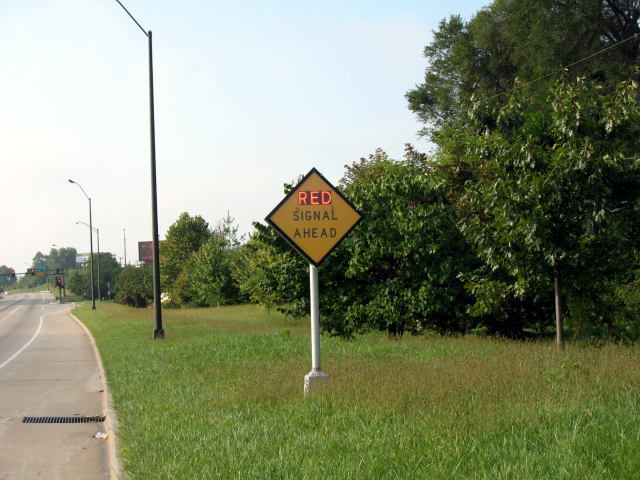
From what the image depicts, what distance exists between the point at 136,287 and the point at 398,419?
71.8 meters

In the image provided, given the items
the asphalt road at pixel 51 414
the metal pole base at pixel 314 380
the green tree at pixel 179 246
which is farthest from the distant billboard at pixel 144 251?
the metal pole base at pixel 314 380

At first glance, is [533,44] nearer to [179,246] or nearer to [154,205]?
[154,205]

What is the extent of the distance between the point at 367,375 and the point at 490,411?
2.97 metres

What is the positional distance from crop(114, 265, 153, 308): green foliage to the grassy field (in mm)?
65125

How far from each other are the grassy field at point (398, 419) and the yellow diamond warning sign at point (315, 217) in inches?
72.6

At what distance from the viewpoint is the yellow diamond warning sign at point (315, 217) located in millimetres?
9055

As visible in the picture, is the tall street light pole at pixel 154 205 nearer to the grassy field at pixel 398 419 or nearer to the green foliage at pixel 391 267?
the green foliage at pixel 391 267

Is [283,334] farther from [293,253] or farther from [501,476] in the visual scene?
[501,476]

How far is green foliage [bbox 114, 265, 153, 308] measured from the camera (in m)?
74.8

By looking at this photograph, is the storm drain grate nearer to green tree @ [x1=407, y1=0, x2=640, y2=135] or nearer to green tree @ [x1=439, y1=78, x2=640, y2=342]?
green tree @ [x1=439, y1=78, x2=640, y2=342]

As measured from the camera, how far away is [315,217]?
9.12 meters

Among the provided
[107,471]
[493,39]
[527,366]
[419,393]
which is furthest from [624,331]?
[493,39]

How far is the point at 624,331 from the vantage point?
15.4 m

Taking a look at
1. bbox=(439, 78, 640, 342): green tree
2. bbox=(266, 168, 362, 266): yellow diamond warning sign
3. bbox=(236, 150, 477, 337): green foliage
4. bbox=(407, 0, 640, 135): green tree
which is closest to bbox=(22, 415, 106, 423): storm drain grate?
bbox=(266, 168, 362, 266): yellow diamond warning sign
